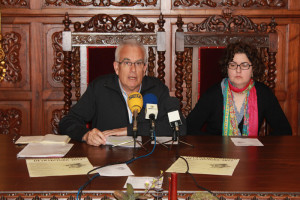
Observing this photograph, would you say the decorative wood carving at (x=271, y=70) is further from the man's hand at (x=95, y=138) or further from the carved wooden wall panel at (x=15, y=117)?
the carved wooden wall panel at (x=15, y=117)

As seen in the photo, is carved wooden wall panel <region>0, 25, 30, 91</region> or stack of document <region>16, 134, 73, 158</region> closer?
stack of document <region>16, 134, 73, 158</region>

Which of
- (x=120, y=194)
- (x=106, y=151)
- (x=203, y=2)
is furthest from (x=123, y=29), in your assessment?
(x=120, y=194)

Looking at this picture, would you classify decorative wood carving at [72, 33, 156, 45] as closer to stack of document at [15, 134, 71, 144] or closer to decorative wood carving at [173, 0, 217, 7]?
decorative wood carving at [173, 0, 217, 7]

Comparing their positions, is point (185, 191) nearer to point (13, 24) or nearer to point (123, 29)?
point (123, 29)

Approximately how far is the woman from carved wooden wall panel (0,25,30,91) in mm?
1703

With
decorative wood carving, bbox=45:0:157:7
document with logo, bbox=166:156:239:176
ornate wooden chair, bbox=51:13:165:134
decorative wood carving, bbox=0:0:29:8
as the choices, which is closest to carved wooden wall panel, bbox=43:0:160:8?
decorative wood carving, bbox=45:0:157:7

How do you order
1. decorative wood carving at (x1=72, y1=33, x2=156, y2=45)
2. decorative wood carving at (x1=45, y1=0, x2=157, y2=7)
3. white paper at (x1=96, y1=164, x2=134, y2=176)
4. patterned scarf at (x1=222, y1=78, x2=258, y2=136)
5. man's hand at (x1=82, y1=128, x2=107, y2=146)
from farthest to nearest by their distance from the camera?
decorative wood carving at (x1=45, y1=0, x2=157, y2=7), decorative wood carving at (x1=72, y1=33, x2=156, y2=45), patterned scarf at (x1=222, y1=78, x2=258, y2=136), man's hand at (x1=82, y1=128, x2=107, y2=146), white paper at (x1=96, y1=164, x2=134, y2=176)

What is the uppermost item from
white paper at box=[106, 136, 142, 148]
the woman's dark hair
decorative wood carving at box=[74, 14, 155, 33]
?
decorative wood carving at box=[74, 14, 155, 33]

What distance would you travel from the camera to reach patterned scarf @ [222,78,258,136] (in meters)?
2.87

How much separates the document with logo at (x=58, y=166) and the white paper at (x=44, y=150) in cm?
7

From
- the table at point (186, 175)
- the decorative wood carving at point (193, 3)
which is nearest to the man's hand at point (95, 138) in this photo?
the table at point (186, 175)

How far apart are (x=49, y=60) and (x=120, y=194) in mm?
2945

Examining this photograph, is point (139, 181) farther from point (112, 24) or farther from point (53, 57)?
point (53, 57)

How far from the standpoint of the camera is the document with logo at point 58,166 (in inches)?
63.5
